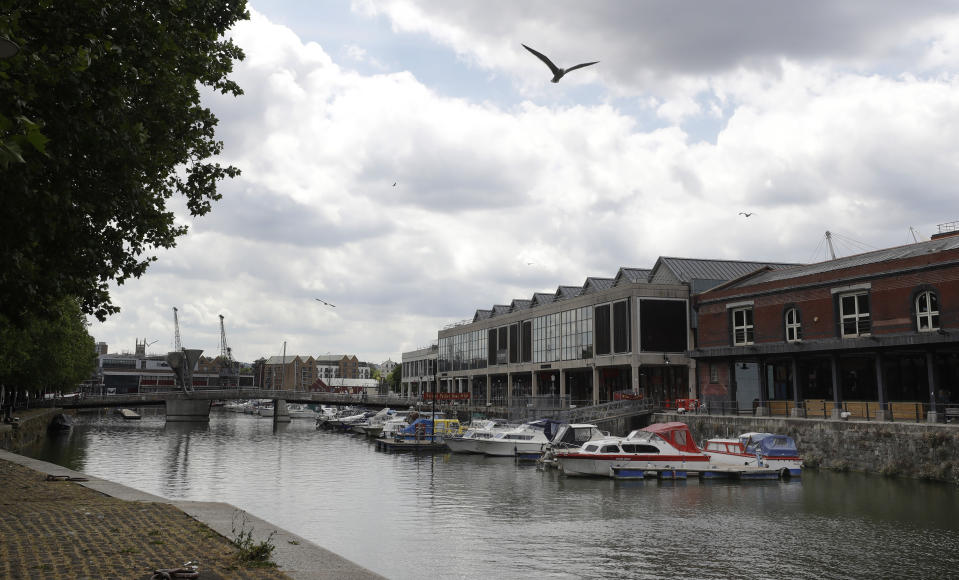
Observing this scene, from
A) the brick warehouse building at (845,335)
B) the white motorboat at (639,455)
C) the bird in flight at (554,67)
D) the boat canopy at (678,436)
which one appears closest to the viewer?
the bird in flight at (554,67)

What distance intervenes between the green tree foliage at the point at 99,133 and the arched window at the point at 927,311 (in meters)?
43.6

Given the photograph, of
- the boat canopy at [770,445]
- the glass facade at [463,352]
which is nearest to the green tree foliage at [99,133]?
the boat canopy at [770,445]

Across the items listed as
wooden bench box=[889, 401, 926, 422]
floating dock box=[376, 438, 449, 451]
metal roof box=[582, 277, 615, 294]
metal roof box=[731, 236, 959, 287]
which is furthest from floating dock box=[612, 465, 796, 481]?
metal roof box=[582, 277, 615, 294]

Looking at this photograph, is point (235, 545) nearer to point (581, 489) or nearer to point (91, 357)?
point (581, 489)

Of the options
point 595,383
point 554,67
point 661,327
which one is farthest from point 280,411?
point 554,67

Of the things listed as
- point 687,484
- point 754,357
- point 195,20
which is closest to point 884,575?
point 687,484

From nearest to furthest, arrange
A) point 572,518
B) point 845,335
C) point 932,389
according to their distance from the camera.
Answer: point 572,518 → point 932,389 → point 845,335

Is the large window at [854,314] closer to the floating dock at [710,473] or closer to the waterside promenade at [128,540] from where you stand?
the floating dock at [710,473]

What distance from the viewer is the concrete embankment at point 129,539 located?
13.3 meters

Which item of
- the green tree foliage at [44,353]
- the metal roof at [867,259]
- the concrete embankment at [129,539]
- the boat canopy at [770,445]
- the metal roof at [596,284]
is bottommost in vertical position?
the boat canopy at [770,445]

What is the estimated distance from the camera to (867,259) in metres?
55.0

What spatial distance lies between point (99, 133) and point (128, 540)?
27.7 ft

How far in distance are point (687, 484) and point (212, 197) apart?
30.6 m

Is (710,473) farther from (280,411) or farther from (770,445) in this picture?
(280,411)
